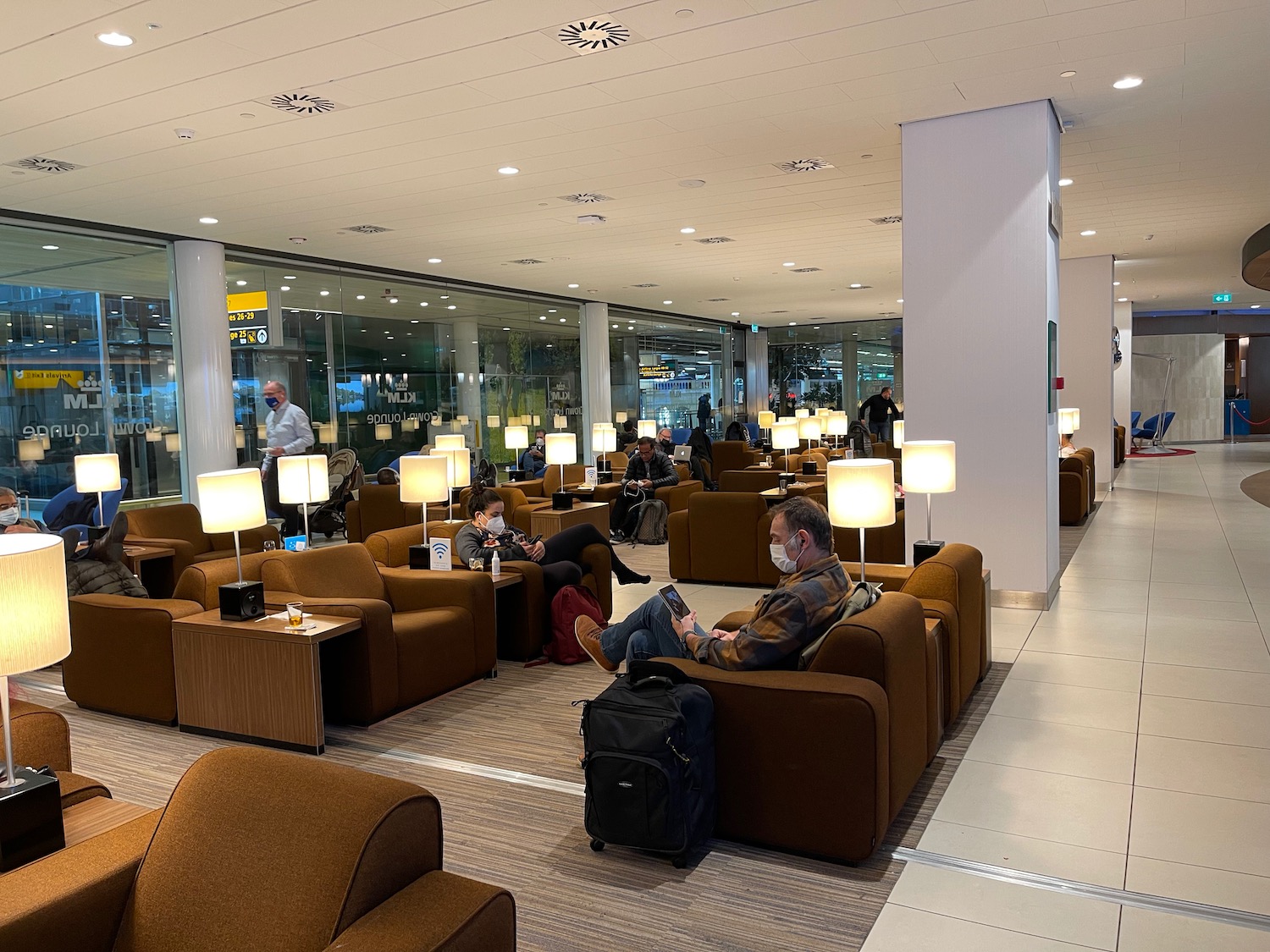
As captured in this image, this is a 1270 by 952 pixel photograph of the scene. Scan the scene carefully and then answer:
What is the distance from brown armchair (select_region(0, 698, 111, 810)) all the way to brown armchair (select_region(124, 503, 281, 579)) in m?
4.72

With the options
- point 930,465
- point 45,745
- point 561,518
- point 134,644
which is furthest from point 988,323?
point 45,745

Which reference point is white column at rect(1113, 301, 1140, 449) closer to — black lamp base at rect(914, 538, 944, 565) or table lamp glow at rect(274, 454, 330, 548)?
black lamp base at rect(914, 538, 944, 565)

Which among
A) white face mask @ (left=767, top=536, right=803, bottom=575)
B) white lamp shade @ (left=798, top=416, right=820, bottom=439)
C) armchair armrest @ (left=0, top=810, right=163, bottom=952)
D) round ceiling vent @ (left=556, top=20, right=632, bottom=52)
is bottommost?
armchair armrest @ (left=0, top=810, right=163, bottom=952)

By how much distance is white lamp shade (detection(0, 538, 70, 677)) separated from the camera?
212cm

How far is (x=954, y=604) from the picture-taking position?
182 inches

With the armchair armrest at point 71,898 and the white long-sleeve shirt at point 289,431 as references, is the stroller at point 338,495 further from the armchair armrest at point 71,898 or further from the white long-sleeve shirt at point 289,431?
the armchair armrest at point 71,898

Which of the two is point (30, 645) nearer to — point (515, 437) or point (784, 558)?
point (784, 558)

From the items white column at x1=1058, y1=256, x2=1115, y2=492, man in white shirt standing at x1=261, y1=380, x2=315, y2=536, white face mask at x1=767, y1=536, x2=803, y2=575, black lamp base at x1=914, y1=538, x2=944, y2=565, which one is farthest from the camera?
white column at x1=1058, y1=256, x2=1115, y2=492

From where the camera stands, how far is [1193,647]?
6.00 meters

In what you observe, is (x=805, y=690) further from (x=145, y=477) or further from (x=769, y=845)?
(x=145, y=477)

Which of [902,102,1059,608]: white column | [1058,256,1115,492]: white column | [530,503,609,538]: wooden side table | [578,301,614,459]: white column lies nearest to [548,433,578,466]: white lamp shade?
[530,503,609,538]: wooden side table

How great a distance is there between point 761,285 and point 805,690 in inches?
580

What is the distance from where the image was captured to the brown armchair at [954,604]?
4.54m

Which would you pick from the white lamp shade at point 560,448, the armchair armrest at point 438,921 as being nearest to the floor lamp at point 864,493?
the armchair armrest at point 438,921
